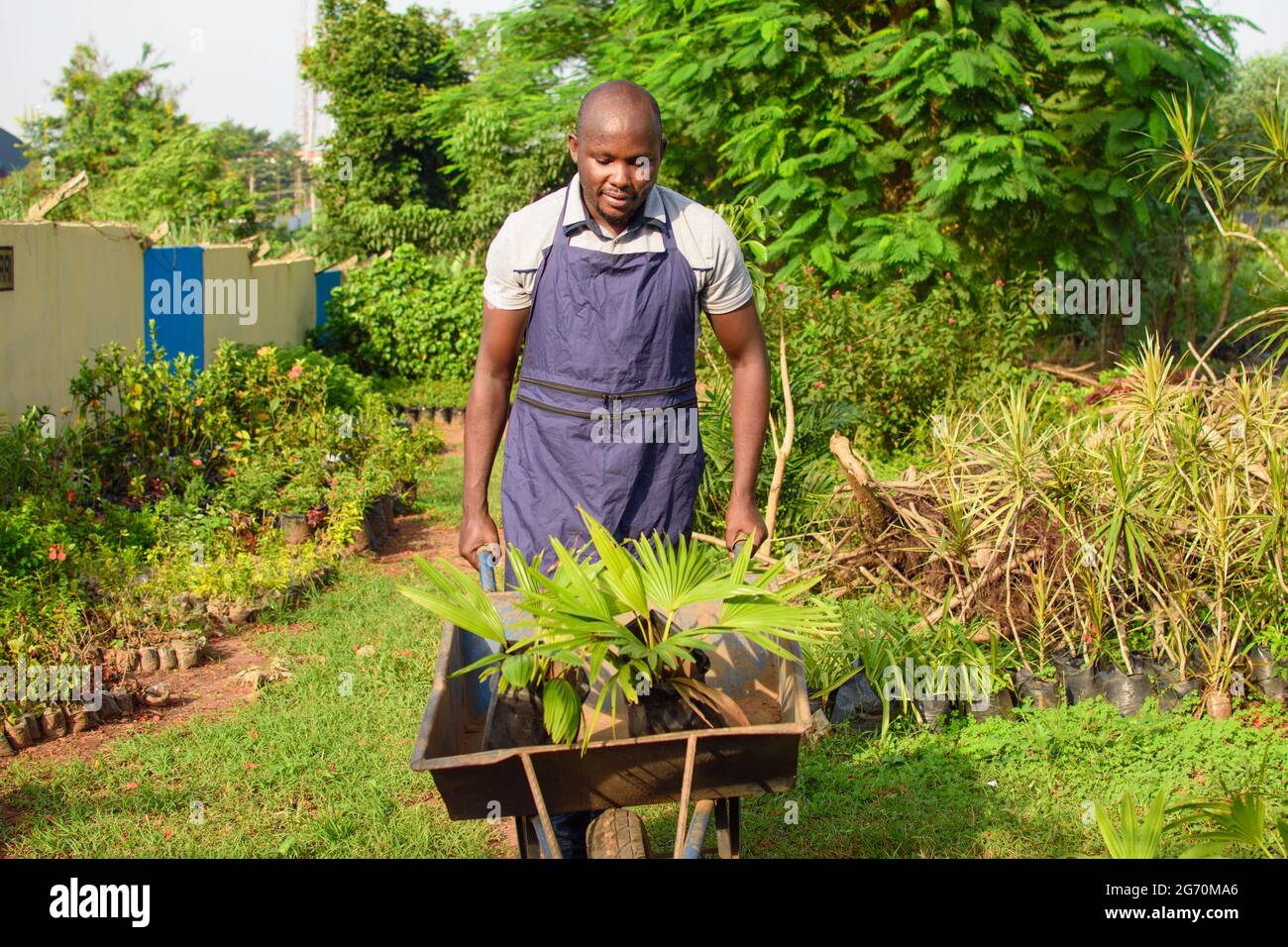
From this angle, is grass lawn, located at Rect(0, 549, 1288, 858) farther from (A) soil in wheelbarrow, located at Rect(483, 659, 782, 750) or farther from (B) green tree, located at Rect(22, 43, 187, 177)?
(B) green tree, located at Rect(22, 43, 187, 177)

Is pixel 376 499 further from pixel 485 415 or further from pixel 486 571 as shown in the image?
pixel 486 571

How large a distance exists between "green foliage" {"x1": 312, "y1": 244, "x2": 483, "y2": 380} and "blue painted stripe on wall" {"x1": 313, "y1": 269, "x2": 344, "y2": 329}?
0.75 meters

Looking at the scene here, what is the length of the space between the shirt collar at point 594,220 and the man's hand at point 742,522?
80 cm

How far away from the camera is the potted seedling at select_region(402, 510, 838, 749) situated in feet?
8.79

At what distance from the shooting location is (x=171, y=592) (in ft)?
21.3

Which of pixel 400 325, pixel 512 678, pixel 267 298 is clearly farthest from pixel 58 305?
pixel 400 325

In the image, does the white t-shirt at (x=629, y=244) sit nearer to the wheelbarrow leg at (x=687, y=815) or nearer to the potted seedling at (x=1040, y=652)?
the wheelbarrow leg at (x=687, y=815)

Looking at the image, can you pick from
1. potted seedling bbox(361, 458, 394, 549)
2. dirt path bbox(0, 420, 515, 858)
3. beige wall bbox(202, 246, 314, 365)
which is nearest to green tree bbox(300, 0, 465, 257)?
beige wall bbox(202, 246, 314, 365)

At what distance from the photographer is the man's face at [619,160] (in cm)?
323

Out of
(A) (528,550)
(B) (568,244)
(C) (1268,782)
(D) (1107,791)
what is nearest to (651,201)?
(B) (568,244)

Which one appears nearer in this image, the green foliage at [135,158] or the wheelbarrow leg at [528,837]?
the wheelbarrow leg at [528,837]

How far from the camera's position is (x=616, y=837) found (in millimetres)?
2906

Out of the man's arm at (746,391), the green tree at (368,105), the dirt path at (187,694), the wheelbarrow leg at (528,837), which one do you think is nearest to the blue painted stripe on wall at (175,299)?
the dirt path at (187,694)
